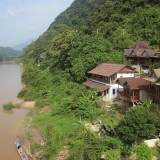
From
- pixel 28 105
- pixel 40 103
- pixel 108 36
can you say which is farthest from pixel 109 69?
pixel 108 36

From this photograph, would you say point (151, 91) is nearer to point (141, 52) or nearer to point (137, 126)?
point (137, 126)

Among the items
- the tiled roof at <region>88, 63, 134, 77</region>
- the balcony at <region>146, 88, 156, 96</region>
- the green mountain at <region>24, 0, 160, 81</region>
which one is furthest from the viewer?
the green mountain at <region>24, 0, 160, 81</region>

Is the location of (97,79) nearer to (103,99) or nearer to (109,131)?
(103,99)

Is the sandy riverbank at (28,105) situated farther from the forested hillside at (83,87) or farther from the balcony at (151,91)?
the balcony at (151,91)

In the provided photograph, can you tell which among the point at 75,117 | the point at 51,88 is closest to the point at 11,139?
the point at 75,117

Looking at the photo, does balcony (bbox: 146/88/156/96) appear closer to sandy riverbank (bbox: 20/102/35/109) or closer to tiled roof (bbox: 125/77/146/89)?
tiled roof (bbox: 125/77/146/89)

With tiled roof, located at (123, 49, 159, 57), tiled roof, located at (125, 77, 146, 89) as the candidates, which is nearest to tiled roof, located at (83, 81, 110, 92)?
tiled roof, located at (125, 77, 146, 89)
